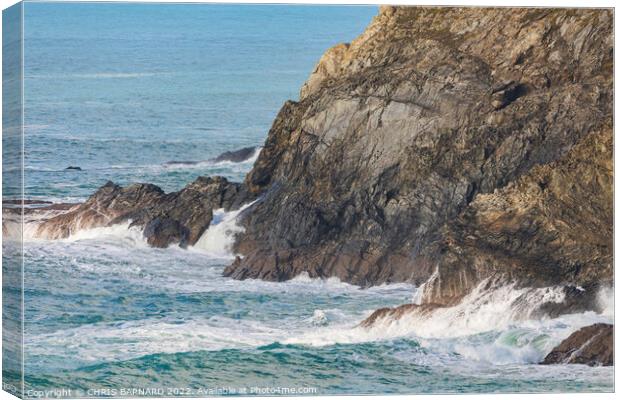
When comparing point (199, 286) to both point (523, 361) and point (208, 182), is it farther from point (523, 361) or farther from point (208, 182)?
point (523, 361)

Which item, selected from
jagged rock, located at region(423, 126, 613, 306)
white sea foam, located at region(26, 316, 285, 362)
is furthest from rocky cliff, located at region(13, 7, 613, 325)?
white sea foam, located at region(26, 316, 285, 362)

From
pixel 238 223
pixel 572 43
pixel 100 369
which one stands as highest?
pixel 572 43

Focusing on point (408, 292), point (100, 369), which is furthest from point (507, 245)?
point (100, 369)

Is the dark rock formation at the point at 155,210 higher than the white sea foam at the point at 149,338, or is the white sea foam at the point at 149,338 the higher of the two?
the dark rock formation at the point at 155,210

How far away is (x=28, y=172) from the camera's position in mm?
34438

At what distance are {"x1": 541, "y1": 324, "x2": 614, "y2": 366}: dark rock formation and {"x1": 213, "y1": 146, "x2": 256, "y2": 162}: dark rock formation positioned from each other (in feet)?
18.4

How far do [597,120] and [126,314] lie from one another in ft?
25.7

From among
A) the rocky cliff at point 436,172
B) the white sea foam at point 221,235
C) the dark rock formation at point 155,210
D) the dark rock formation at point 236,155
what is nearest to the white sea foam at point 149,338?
the rocky cliff at point 436,172

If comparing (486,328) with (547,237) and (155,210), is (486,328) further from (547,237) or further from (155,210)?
(155,210)

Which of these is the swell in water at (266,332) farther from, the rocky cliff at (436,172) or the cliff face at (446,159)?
the cliff face at (446,159)

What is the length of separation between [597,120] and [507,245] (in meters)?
2.39

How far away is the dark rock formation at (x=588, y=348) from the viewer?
113ft

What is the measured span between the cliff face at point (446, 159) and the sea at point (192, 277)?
0.38 m

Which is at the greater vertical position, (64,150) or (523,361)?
(64,150)
